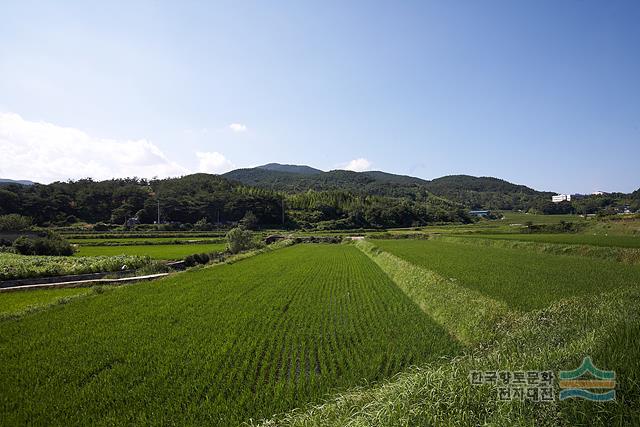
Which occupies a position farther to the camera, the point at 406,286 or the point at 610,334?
the point at 406,286

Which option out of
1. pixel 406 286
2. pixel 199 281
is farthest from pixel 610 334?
pixel 199 281

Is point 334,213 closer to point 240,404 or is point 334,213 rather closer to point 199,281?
point 199,281

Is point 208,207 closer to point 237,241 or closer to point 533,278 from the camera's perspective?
point 237,241

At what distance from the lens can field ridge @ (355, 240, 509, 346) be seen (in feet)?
35.5

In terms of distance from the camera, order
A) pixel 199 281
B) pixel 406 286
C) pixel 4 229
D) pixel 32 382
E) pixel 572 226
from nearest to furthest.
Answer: pixel 32 382 → pixel 406 286 → pixel 199 281 → pixel 4 229 → pixel 572 226

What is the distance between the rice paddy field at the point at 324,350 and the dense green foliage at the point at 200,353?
1.7 inches

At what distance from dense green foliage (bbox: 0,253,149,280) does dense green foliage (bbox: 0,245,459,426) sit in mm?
11869

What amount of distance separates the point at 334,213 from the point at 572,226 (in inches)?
2582

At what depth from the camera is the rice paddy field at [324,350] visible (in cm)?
525

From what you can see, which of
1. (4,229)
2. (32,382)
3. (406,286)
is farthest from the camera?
(4,229)

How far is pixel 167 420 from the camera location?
6254 millimetres

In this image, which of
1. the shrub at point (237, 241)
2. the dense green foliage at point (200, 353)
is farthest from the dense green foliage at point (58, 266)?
the shrub at point (237, 241)

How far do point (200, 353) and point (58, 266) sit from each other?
2432 centimetres

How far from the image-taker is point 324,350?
32.9ft
